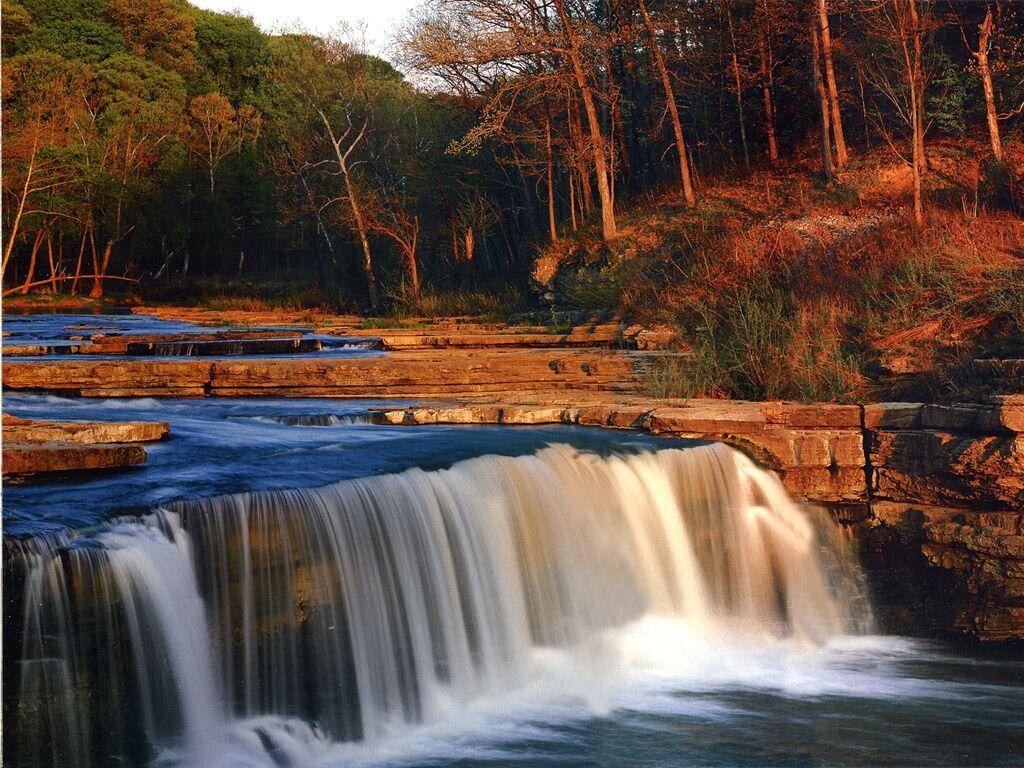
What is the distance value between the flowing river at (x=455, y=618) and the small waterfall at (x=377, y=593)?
15mm

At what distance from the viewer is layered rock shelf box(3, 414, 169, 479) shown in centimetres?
682

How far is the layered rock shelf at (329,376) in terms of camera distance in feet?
37.8

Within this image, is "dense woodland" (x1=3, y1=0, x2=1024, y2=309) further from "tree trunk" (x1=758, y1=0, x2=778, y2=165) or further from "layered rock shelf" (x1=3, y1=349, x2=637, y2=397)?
"layered rock shelf" (x1=3, y1=349, x2=637, y2=397)

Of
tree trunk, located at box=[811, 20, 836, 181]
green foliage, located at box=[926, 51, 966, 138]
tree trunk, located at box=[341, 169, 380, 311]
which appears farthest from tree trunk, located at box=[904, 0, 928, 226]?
tree trunk, located at box=[341, 169, 380, 311]

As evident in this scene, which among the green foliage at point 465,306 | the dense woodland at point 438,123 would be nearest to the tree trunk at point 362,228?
the dense woodland at point 438,123

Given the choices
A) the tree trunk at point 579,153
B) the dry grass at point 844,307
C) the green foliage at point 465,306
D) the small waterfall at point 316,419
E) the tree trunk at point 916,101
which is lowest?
the small waterfall at point 316,419

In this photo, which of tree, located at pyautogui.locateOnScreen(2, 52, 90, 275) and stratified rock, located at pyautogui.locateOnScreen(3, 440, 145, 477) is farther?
tree, located at pyautogui.locateOnScreen(2, 52, 90, 275)

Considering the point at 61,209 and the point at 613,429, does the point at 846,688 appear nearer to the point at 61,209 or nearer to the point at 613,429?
the point at 613,429

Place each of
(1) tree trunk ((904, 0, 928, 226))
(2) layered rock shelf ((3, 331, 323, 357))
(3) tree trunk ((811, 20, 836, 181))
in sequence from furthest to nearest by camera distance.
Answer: (3) tree trunk ((811, 20, 836, 181)) < (1) tree trunk ((904, 0, 928, 226)) < (2) layered rock shelf ((3, 331, 323, 357))

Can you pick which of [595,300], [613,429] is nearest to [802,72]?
[595,300]

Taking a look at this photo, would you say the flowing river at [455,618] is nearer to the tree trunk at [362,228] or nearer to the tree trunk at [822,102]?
the tree trunk at [822,102]

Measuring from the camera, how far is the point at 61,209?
43750 millimetres

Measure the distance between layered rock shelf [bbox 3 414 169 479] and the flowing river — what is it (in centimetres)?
24

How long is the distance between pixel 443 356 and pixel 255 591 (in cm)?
745
